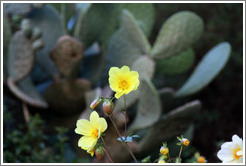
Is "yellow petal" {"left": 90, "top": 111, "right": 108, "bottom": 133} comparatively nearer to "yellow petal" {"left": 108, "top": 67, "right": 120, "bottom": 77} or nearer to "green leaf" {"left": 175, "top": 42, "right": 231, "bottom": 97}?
"yellow petal" {"left": 108, "top": 67, "right": 120, "bottom": 77}

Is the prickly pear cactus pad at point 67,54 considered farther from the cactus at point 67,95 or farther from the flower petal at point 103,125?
the flower petal at point 103,125

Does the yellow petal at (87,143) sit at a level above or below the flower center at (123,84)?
below

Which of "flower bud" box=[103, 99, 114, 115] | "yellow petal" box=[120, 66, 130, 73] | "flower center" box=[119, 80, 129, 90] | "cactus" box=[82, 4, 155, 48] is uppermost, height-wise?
"cactus" box=[82, 4, 155, 48]

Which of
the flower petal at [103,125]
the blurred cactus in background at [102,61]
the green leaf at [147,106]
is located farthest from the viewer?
the blurred cactus in background at [102,61]

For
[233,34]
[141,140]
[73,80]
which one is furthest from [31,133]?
[233,34]

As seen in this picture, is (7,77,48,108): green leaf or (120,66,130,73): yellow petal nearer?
(120,66,130,73): yellow petal

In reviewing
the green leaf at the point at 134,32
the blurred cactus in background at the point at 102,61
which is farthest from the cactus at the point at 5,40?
the green leaf at the point at 134,32

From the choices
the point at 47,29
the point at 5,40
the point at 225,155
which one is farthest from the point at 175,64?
the point at 225,155

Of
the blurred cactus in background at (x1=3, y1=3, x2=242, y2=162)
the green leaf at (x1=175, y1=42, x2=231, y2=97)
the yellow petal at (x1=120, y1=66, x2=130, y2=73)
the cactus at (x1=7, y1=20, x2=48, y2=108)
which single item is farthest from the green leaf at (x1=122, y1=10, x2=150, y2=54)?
the yellow petal at (x1=120, y1=66, x2=130, y2=73)
